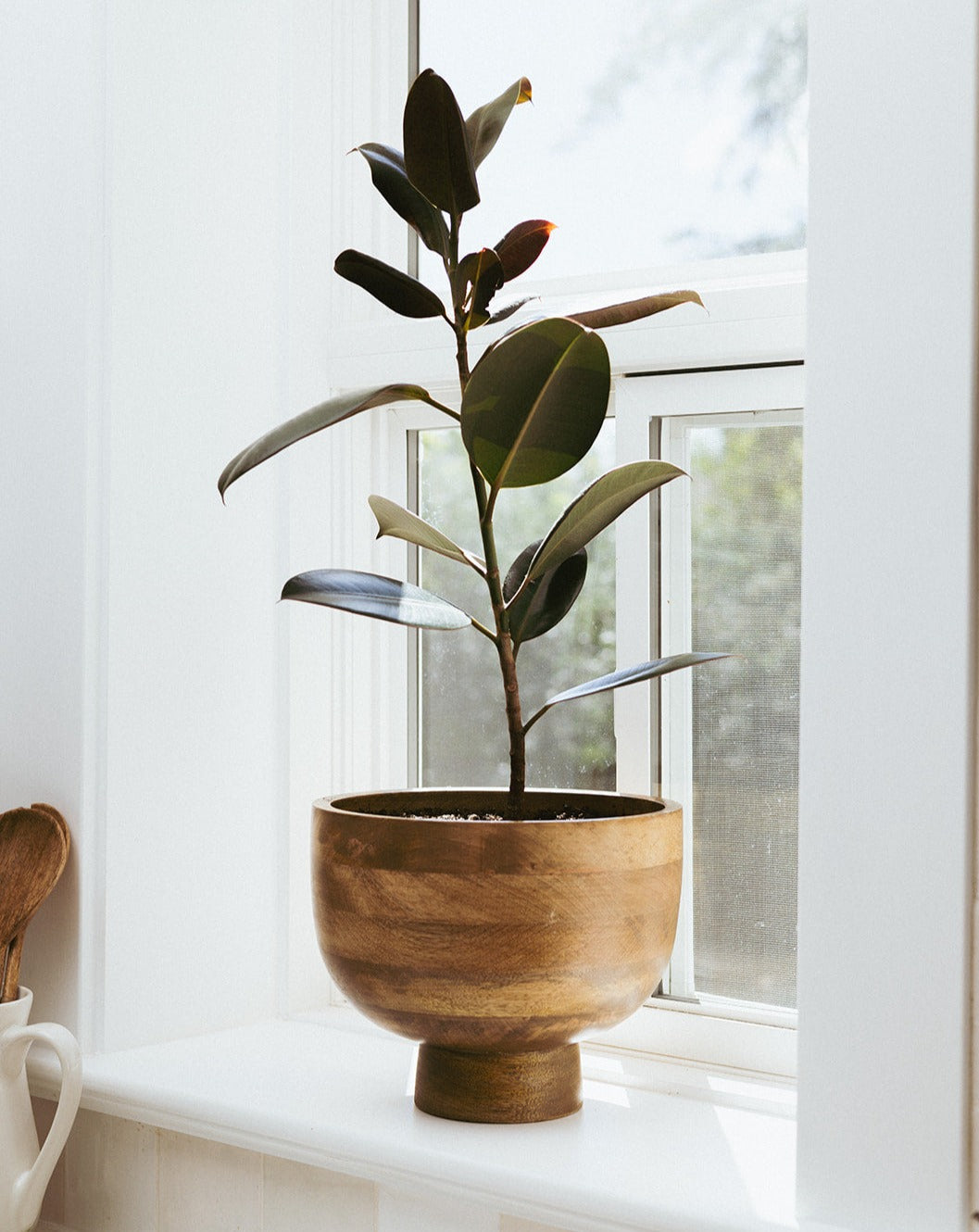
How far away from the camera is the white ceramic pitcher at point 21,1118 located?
1.01 m

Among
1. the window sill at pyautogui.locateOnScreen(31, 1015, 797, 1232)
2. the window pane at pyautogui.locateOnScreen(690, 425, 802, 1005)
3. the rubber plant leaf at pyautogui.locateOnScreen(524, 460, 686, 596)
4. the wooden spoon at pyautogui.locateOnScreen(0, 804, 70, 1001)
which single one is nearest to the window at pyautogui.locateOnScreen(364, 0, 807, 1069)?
the window pane at pyautogui.locateOnScreen(690, 425, 802, 1005)

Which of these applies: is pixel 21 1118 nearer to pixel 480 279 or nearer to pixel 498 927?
pixel 498 927

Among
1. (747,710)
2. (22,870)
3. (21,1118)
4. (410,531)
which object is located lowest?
(21,1118)

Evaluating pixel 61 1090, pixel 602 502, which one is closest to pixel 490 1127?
pixel 61 1090

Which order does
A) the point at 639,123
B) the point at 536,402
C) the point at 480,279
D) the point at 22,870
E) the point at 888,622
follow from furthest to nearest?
1. the point at 639,123
2. the point at 22,870
3. the point at 480,279
4. the point at 536,402
5. the point at 888,622

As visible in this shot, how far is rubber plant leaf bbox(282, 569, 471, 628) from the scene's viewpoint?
914 mm

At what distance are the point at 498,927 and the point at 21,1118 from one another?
47cm

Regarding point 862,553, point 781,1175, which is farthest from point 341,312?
point 781,1175

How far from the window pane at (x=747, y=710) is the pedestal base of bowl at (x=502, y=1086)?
0.71 ft

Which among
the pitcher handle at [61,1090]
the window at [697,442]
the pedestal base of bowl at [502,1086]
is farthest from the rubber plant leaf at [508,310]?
the pitcher handle at [61,1090]

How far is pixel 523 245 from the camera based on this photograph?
996 mm

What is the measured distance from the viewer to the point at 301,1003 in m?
1.31

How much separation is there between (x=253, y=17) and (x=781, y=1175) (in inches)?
45.6

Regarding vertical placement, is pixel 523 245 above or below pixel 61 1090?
above
